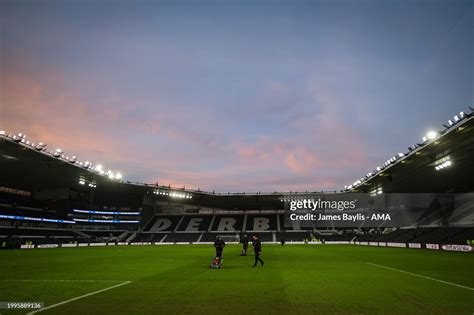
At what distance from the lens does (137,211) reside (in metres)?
89.3

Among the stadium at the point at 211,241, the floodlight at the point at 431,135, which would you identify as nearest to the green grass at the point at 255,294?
the stadium at the point at 211,241

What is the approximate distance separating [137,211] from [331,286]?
8414cm

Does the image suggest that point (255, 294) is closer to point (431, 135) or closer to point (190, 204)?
point (431, 135)

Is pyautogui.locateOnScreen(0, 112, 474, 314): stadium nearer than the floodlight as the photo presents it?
Yes

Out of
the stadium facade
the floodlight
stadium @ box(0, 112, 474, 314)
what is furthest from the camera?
the stadium facade

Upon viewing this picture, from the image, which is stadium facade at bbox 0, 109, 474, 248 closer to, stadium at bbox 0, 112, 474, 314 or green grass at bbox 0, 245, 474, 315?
stadium at bbox 0, 112, 474, 314

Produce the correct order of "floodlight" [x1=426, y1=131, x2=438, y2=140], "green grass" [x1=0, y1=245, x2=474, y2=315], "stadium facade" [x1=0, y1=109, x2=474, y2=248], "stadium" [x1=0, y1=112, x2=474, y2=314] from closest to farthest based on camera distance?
1. "green grass" [x1=0, y1=245, x2=474, y2=315]
2. "stadium" [x1=0, y1=112, x2=474, y2=314]
3. "floodlight" [x1=426, y1=131, x2=438, y2=140]
4. "stadium facade" [x1=0, y1=109, x2=474, y2=248]

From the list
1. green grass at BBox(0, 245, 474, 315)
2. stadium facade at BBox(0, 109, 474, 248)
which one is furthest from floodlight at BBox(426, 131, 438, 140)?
green grass at BBox(0, 245, 474, 315)

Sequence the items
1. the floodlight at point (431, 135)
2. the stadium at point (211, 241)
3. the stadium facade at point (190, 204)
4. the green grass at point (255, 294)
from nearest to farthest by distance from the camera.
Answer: the green grass at point (255, 294), the stadium at point (211, 241), the floodlight at point (431, 135), the stadium facade at point (190, 204)

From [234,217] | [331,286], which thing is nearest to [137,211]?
[234,217]

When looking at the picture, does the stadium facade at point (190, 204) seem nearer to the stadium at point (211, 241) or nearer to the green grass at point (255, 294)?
the stadium at point (211, 241)

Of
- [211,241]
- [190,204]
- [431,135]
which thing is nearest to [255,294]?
[431,135]

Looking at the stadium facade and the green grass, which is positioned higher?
the stadium facade

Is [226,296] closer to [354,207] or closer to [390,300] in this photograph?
[390,300]
